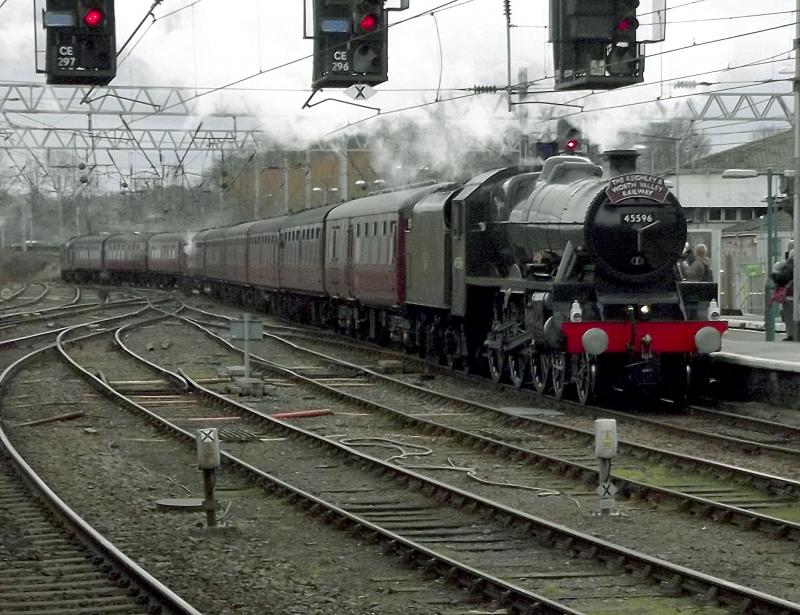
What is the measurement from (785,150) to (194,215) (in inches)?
1540

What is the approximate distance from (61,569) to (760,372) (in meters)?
11.2

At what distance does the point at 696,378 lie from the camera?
1770 cm

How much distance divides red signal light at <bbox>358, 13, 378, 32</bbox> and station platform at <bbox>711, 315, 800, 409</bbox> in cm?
638

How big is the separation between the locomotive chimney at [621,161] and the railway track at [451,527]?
5.21m

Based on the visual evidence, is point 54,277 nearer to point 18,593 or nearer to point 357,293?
point 357,293

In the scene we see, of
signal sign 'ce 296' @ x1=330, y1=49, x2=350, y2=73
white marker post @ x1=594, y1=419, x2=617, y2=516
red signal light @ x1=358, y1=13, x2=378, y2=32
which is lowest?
white marker post @ x1=594, y1=419, x2=617, y2=516

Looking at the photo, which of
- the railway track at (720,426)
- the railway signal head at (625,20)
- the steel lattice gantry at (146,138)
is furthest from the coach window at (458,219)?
the steel lattice gantry at (146,138)

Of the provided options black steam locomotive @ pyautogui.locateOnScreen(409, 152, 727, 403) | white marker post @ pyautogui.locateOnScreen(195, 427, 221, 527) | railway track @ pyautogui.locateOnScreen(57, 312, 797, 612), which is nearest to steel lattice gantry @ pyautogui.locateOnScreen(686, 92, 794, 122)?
black steam locomotive @ pyautogui.locateOnScreen(409, 152, 727, 403)

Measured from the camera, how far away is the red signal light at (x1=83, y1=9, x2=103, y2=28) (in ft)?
48.7

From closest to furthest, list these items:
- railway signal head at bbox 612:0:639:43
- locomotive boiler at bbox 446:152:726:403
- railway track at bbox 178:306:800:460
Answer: railway track at bbox 178:306:800:460 → railway signal head at bbox 612:0:639:43 → locomotive boiler at bbox 446:152:726:403

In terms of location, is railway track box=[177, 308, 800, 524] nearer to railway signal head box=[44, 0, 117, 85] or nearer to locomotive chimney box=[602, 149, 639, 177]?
locomotive chimney box=[602, 149, 639, 177]

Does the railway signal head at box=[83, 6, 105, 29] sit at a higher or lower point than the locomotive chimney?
higher

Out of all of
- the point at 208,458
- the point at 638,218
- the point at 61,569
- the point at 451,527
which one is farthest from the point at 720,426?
the point at 61,569

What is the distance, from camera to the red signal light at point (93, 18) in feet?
48.7
